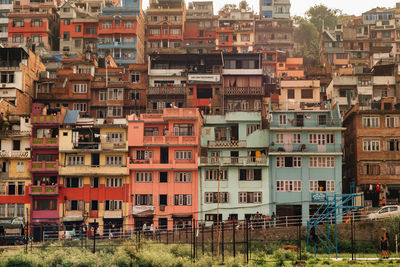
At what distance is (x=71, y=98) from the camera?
7719cm

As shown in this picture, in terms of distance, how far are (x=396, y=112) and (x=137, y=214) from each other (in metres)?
29.0

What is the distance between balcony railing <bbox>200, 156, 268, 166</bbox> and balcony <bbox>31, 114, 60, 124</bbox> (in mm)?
16333

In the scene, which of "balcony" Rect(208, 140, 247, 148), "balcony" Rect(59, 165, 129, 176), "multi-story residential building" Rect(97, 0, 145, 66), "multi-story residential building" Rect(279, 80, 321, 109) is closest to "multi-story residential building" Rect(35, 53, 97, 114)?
"balcony" Rect(59, 165, 129, 176)

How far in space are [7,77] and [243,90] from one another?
1127 inches

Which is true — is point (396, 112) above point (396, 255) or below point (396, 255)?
above

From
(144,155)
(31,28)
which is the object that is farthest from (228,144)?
(31,28)

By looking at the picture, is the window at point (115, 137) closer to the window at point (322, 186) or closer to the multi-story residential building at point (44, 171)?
the multi-story residential building at point (44, 171)

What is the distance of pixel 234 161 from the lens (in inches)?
2514

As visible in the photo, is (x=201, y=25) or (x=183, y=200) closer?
(x=183, y=200)

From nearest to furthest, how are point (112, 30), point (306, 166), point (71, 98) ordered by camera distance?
point (306, 166), point (71, 98), point (112, 30)

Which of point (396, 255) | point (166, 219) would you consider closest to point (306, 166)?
point (166, 219)

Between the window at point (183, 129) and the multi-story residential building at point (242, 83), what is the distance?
33.5 ft

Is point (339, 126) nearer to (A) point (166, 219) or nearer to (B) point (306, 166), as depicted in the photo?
(B) point (306, 166)

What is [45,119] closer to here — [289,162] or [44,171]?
[44,171]
